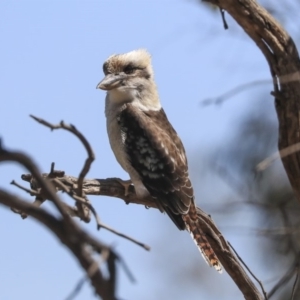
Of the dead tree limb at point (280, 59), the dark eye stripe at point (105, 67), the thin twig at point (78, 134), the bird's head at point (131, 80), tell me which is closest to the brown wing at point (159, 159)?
the bird's head at point (131, 80)

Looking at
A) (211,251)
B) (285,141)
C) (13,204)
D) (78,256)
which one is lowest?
(211,251)

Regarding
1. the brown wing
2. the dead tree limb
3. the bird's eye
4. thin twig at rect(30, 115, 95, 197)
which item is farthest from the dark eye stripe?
thin twig at rect(30, 115, 95, 197)

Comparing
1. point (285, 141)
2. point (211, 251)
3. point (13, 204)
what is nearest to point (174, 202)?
point (211, 251)

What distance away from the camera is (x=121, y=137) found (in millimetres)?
4688

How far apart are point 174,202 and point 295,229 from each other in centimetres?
128

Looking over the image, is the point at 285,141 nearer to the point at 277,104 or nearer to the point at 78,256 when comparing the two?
the point at 277,104

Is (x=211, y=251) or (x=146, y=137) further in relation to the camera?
(x=146, y=137)

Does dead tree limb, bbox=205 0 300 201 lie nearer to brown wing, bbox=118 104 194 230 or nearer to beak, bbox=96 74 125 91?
brown wing, bbox=118 104 194 230

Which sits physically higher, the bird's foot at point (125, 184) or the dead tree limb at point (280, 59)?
the dead tree limb at point (280, 59)

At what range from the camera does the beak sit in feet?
16.0

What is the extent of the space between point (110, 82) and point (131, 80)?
21 centimetres

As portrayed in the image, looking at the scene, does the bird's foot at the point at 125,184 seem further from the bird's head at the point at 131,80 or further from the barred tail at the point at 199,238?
the bird's head at the point at 131,80

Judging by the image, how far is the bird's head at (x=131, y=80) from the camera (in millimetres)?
4961

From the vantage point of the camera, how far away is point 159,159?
185 inches
